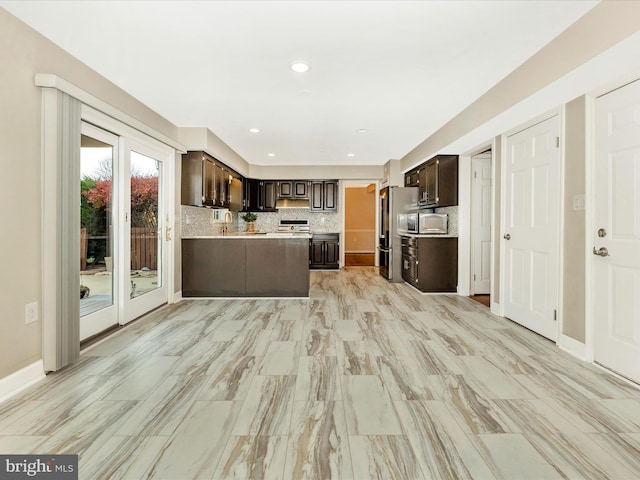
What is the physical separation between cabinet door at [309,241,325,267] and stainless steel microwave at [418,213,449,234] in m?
3.18

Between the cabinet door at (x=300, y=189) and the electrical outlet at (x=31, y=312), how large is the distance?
637 centimetres

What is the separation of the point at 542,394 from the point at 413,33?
8.41 ft

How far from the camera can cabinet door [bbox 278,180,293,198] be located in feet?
27.8

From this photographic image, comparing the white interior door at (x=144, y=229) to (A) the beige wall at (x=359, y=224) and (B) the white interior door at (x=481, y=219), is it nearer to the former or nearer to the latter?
(B) the white interior door at (x=481, y=219)

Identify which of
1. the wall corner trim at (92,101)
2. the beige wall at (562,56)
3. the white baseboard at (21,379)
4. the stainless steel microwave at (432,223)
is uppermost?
the beige wall at (562,56)

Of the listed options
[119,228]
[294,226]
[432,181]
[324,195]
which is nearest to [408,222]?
[432,181]

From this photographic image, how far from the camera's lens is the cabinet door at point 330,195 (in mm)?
8539

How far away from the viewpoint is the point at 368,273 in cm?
801

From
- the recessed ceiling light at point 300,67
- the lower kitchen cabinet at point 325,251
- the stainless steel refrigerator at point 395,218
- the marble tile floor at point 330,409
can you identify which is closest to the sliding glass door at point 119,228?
the marble tile floor at point 330,409

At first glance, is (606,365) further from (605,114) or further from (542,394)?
(605,114)

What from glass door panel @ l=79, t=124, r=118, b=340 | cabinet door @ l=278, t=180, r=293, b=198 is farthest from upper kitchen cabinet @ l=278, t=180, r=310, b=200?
glass door panel @ l=79, t=124, r=118, b=340

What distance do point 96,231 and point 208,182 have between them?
2.16 meters

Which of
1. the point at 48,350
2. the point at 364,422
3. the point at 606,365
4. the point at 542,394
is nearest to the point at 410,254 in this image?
the point at 606,365

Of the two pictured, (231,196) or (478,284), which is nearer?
(478,284)
